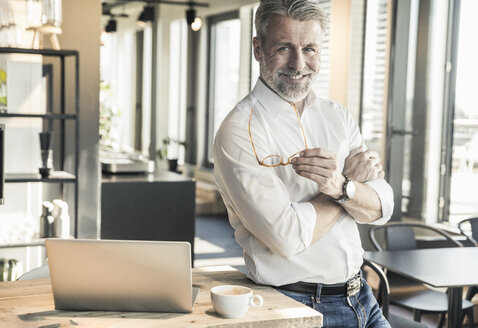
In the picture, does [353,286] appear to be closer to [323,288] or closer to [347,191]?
[323,288]

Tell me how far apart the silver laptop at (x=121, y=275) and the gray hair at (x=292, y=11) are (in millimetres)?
687

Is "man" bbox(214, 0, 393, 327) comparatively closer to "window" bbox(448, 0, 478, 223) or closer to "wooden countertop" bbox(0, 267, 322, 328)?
"wooden countertop" bbox(0, 267, 322, 328)

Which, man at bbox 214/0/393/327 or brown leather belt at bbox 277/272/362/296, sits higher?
man at bbox 214/0/393/327

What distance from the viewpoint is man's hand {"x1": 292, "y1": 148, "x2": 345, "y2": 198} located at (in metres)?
1.62

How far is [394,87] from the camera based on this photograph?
17.1 feet

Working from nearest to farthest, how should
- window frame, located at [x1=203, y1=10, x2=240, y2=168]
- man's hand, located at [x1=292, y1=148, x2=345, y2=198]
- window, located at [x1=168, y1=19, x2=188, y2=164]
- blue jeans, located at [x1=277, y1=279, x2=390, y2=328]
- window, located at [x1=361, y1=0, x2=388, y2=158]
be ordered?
1. man's hand, located at [x1=292, y1=148, x2=345, y2=198]
2. blue jeans, located at [x1=277, y1=279, x2=390, y2=328]
3. window, located at [x1=361, y1=0, x2=388, y2=158]
4. window frame, located at [x1=203, y1=10, x2=240, y2=168]
5. window, located at [x1=168, y1=19, x2=188, y2=164]

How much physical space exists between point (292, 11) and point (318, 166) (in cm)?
43

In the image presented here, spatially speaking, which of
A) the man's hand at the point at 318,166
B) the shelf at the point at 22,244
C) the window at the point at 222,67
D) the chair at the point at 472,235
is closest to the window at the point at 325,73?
the window at the point at 222,67

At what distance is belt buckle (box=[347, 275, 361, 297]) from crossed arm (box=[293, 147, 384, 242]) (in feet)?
0.53

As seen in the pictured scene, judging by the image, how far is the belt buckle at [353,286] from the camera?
1.76 metres

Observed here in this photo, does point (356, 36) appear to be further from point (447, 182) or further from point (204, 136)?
point (204, 136)

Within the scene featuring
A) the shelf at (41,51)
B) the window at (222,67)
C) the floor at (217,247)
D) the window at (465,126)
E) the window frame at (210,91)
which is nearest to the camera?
the shelf at (41,51)

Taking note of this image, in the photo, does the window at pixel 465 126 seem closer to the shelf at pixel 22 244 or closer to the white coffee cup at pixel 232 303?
the shelf at pixel 22 244

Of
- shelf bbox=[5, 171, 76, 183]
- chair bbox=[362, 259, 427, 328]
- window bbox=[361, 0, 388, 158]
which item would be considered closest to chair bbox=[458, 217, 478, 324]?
chair bbox=[362, 259, 427, 328]
